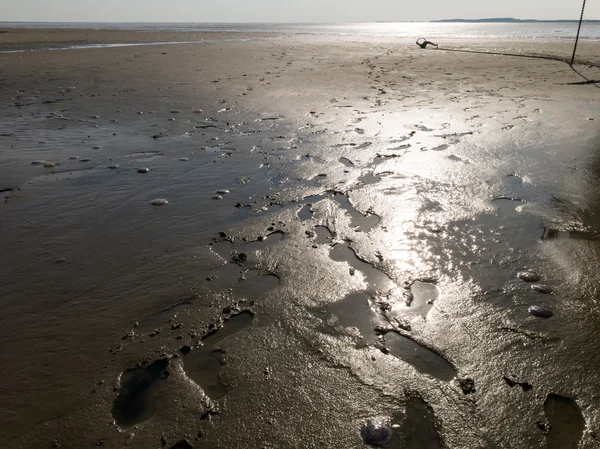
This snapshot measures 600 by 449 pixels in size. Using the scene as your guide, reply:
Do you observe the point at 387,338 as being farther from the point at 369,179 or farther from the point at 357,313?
the point at 369,179

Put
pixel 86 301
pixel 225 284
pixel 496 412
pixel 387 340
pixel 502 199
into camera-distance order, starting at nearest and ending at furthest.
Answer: pixel 496 412, pixel 387 340, pixel 86 301, pixel 225 284, pixel 502 199

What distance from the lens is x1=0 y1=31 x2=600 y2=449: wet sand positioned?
1709 millimetres

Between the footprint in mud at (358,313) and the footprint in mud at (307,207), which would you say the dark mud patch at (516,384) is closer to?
the footprint in mud at (358,313)

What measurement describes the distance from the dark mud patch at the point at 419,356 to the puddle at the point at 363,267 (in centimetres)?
46

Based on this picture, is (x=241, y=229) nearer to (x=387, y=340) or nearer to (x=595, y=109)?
(x=387, y=340)

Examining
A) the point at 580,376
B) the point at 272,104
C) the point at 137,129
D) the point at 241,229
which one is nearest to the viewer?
the point at 580,376

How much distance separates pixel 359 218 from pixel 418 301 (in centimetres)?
119

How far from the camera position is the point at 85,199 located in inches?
152

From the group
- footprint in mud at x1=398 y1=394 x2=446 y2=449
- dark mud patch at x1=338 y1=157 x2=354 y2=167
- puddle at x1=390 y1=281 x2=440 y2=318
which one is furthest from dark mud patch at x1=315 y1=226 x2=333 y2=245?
dark mud patch at x1=338 y1=157 x2=354 y2=167

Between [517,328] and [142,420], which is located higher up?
[142,420]

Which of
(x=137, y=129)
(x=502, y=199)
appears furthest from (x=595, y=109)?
(x=137, y=129)

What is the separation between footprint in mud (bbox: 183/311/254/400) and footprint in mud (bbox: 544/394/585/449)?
1.44m

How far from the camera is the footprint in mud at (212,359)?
187cm

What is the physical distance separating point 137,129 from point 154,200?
3.05 metres
